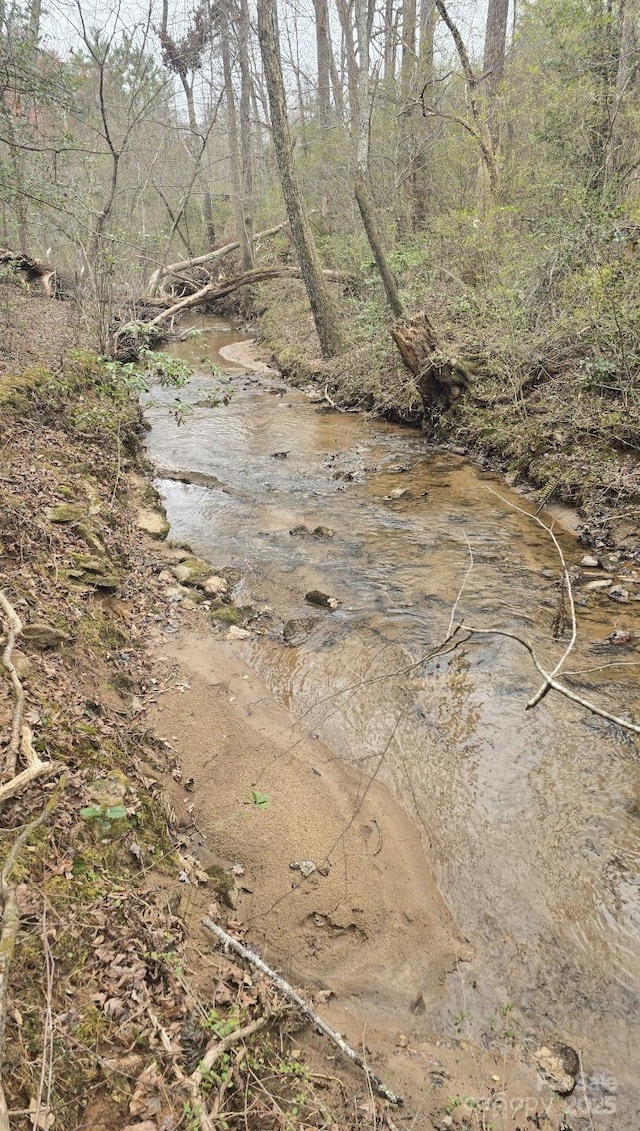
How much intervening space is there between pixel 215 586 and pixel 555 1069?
193 inches

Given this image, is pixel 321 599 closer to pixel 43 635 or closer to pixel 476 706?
pixel 476 706

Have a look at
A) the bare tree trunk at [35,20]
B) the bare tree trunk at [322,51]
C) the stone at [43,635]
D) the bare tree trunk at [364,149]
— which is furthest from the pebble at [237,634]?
the bare tree trunk at [322,51]

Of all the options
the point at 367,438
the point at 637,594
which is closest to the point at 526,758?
the point at 637,594

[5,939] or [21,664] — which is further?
[21,664]

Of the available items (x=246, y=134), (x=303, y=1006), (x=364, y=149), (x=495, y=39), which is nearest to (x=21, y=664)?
(x=303, y=1006)

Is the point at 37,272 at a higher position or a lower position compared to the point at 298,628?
higher

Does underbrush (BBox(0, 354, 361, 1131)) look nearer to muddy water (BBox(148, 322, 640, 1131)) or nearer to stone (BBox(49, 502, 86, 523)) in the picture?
stone (BBox(49, 502, 86, 523))

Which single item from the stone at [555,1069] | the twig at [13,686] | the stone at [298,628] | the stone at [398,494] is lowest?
the stone at [555,1069]

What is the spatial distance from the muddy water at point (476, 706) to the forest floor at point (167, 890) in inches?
10.4

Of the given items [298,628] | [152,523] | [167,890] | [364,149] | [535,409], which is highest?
[364,149]

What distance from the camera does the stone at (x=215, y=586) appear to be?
21.3 feet

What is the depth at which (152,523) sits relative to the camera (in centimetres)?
771

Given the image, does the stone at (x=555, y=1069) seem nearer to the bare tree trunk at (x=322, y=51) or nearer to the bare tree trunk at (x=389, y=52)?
the bare tree trunk at (x=389, y=52)

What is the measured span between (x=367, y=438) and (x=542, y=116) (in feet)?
21.2
